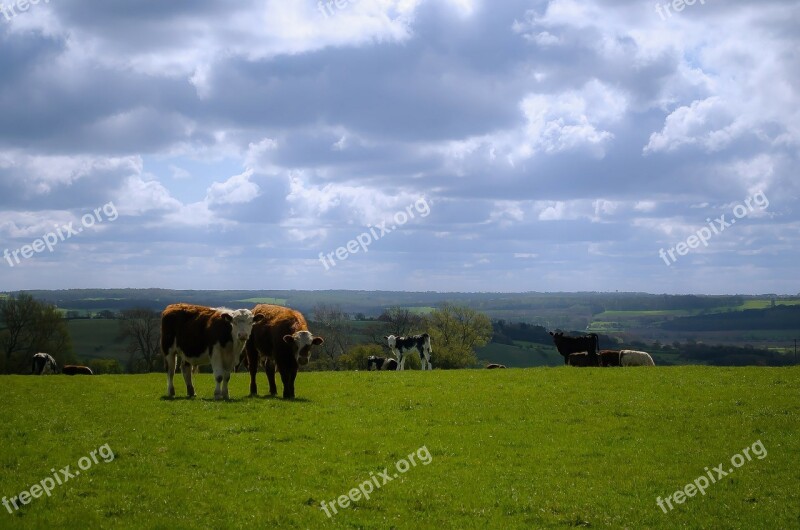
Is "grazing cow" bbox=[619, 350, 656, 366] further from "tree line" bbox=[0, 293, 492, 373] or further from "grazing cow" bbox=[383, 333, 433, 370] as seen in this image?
"tree line" bbox=[0, 293, 492, 373]

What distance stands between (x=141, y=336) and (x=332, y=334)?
22204mm

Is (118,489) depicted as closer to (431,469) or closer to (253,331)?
(431,469)

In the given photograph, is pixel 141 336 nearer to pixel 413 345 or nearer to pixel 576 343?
pixel 413 345

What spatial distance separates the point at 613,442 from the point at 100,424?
39.5 feet

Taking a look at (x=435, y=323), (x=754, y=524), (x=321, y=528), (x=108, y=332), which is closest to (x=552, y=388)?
(x=754, y=524)

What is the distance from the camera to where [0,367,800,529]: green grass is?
11.0m

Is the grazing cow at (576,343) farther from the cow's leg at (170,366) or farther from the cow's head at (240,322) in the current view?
the cow's leg at (170,366)

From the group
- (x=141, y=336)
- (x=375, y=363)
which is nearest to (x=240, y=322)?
(x=375, y=363)

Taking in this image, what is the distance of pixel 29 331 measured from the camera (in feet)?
227

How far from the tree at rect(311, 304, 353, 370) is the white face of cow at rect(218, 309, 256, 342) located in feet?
173

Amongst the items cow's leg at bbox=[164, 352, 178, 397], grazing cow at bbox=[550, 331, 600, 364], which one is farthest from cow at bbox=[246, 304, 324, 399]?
grazing cow at bbox=[550, 331, 600, 364]

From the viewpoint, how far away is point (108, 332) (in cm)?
10006

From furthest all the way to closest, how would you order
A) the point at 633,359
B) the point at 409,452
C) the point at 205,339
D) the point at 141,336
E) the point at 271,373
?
the point at 141,336, the point at 633,359, the point at 271,373, the point at 205,339, the point at 409,452

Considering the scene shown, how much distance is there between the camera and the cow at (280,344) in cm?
2300
